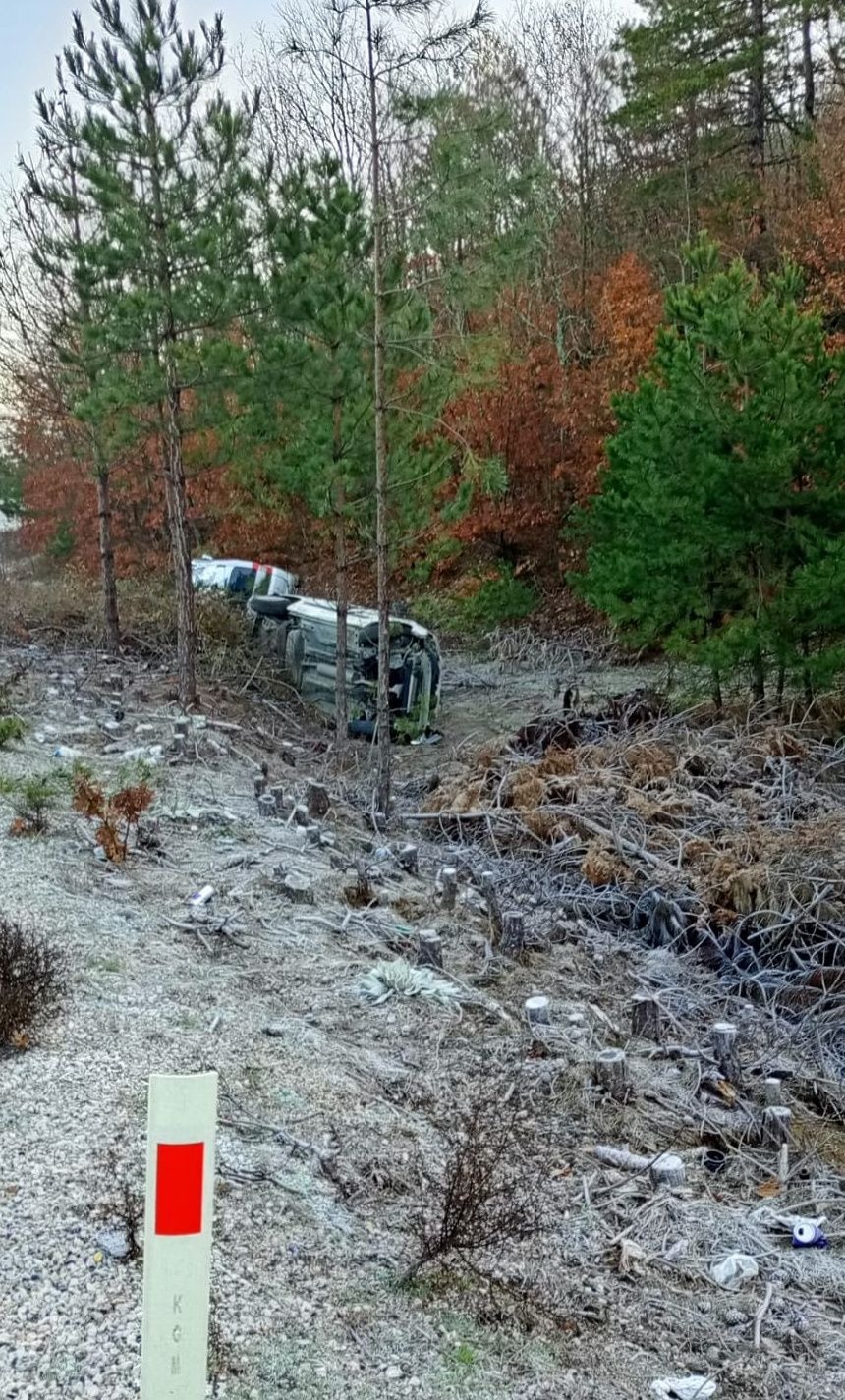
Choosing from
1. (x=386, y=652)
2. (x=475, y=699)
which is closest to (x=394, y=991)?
(x=386, y=652)

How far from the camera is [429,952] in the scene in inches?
247

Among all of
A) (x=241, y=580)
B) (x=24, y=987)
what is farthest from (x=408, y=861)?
(x=241, y=580)

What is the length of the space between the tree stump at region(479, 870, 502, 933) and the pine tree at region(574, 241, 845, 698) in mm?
4785

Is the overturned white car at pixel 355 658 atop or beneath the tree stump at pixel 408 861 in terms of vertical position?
atop

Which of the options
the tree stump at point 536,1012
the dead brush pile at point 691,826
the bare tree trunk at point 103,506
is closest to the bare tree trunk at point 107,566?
the bare tree trunk at point 103,506

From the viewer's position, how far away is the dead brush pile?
24.9 feet

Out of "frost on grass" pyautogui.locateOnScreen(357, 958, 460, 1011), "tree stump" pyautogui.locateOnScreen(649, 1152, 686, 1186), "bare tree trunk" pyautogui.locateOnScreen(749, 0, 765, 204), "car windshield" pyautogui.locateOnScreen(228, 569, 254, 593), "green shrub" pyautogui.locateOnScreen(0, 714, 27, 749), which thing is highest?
"bare tree trunk" pyautogui.locateOnScreen(749, 0, 765, 204)

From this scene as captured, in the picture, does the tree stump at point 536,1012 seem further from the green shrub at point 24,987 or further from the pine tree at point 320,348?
the pine tree at point 320,348

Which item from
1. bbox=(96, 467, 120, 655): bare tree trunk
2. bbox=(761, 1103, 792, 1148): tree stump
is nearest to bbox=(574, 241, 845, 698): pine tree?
bbox=(761, 1103, 792, 1148): tree stump

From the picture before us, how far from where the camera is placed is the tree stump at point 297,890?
23.1ft

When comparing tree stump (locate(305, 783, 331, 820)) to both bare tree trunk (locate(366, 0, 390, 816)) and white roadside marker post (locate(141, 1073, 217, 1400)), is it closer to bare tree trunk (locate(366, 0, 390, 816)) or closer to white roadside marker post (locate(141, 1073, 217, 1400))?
bare tree trunk (locate(366, 0, 390, 816))

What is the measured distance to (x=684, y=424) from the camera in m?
11.5

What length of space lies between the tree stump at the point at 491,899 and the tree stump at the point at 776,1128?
2.56 meters

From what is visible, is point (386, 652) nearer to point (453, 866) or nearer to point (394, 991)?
point (453, 866)
